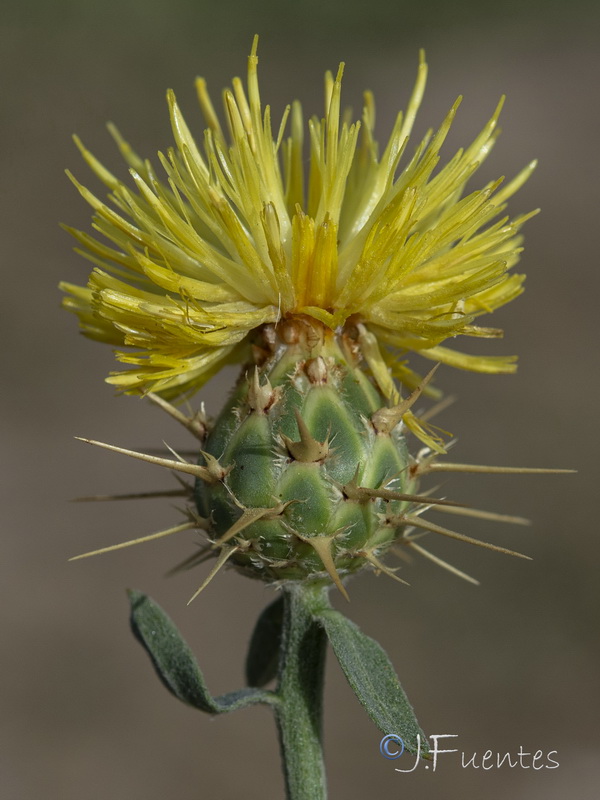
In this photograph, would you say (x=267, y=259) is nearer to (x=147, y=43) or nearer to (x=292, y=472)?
(x=292, y=472)

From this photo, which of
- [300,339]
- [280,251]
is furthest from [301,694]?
[280,251]

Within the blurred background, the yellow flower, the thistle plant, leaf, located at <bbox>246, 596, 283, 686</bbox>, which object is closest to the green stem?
the thistle plant

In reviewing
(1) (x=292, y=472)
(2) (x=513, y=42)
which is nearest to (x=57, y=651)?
(1) (x=292, y=472)

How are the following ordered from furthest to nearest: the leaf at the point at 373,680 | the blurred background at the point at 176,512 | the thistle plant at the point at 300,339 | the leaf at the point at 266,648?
the blurred background at the point at 176,512 → the leaf at the point at 266,648 → the thistle plant at the point at 300,339 → the leaf at the point at 373,680

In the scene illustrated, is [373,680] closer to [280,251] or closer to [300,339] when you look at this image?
[300,339]

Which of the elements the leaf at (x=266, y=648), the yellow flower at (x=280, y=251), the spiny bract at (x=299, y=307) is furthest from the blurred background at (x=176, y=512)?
the yellow flower at (x=280, y=251)

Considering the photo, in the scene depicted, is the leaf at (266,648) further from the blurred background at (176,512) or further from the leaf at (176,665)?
the blurred background at (176,512)
